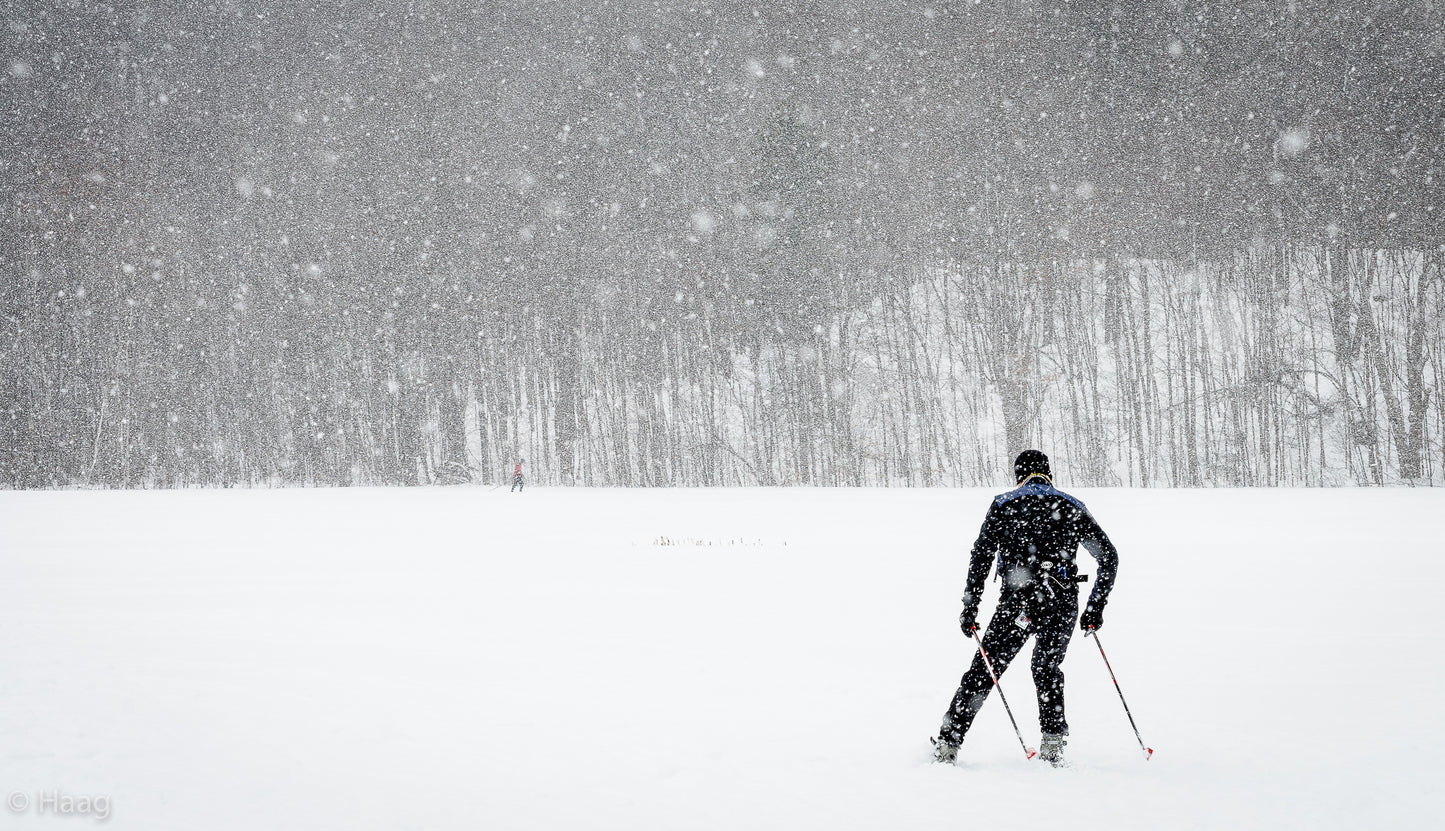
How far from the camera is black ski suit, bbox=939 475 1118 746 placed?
5020 mm

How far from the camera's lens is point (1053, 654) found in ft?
16.4

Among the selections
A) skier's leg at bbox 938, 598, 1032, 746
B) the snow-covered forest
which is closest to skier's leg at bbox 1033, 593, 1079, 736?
skier's leg at bbox 938, 598, 1032, 746

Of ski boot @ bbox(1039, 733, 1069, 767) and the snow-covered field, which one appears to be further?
ski boot @ bbox(1039, 733, 1069, 767)

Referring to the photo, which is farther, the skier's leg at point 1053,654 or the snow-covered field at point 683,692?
the skier's leg at point 1053,654

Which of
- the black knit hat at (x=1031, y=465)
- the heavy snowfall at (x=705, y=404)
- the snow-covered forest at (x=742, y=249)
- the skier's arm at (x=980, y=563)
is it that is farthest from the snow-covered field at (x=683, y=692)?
the snow-covered forest at (x=742, y=249)

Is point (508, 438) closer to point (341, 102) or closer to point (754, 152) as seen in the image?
point (754, 152)

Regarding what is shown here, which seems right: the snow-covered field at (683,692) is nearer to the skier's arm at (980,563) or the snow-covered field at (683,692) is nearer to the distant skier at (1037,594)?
the distant skier at (1037,594)

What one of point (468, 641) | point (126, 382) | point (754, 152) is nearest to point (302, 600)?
point (468, 641)

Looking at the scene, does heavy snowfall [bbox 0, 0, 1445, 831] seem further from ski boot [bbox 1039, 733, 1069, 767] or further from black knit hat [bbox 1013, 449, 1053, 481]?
black knit hat [bbox 1013, 449, 1053, 481]

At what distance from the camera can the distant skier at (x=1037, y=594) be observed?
502 cm

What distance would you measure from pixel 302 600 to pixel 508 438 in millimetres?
36310

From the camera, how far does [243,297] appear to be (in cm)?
5394

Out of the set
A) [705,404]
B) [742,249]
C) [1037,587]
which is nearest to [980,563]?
[1037,587]

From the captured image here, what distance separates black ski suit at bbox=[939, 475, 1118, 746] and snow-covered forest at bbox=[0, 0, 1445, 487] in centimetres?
3016
